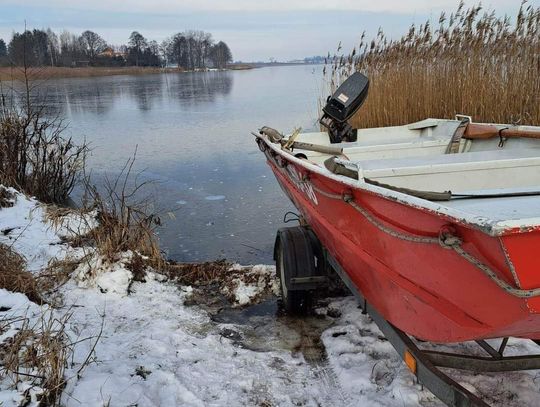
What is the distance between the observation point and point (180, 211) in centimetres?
612

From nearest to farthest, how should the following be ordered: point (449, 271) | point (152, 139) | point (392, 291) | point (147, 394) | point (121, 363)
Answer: point (449, 271), point (392, 291), point (147, 394), point (121, 363), point (152, 139)

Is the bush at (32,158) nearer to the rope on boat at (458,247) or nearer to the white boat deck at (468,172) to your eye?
the white boat deck at (468,172)

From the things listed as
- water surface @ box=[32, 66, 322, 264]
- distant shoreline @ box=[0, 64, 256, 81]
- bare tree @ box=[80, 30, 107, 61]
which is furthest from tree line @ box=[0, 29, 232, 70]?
water surface @ box=[32, 66, 322, 264]

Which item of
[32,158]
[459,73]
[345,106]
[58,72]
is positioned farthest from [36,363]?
[58,72]

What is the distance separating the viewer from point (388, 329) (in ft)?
7.79

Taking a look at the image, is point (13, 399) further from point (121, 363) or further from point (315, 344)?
point (315, 344)

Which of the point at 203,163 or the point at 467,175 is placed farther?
the point at 203,163

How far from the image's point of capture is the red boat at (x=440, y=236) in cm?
150

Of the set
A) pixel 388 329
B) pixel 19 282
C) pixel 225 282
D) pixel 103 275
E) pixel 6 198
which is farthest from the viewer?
pixel 6 198

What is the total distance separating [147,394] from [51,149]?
490cm

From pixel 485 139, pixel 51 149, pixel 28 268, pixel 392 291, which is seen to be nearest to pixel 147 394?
pixel 392 291

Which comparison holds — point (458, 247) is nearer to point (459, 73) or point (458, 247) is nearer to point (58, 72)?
point (459, 73)

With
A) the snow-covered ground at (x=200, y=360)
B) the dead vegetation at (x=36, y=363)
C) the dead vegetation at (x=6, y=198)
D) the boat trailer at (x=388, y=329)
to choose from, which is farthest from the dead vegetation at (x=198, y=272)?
the dead vegetation at (x=6, y=198)

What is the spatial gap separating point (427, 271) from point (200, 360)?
1623 millimetres
